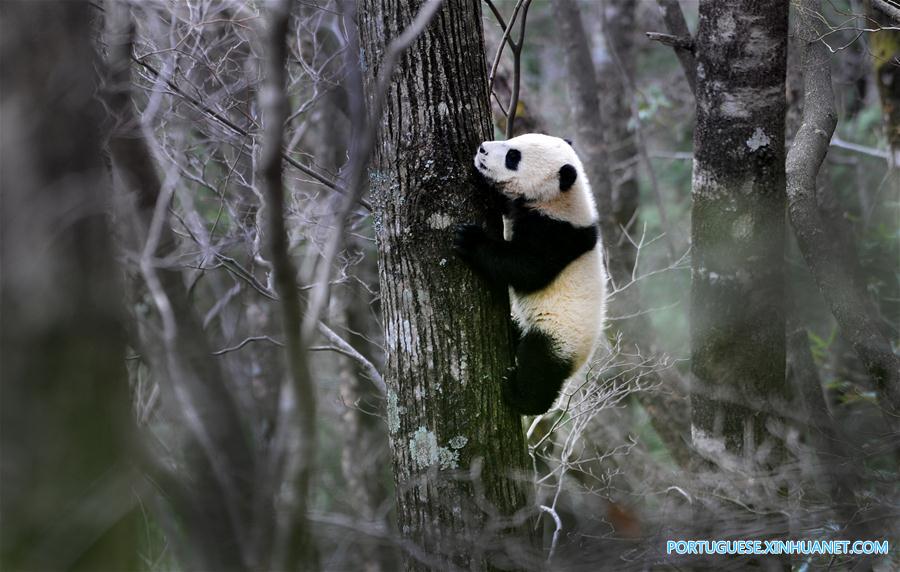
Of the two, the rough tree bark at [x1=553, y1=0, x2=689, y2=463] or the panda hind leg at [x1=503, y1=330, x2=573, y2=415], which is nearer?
the panda hind leg at [x1=503, y1=330, x2=573, y2=415]

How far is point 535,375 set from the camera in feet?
12.6

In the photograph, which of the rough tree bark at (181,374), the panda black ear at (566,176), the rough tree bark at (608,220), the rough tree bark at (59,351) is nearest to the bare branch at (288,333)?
the rough tree bark at (181,374)

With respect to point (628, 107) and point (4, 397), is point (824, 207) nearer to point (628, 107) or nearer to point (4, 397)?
point (628, 107)

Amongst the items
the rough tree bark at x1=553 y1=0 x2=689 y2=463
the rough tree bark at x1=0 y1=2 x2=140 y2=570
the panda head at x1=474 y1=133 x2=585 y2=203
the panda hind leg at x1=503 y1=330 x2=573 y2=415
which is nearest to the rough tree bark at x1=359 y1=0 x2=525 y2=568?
the panda hind leg at x1=503 y1=330 x2=573 y2=415

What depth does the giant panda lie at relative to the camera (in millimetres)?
3949

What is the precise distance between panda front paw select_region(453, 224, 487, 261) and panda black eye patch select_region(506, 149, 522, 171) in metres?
0.64

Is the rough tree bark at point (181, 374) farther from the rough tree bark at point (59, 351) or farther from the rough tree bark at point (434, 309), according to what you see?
the rough tree bark at point (434, 309)

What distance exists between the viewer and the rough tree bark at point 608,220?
738cm

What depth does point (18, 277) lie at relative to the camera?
2227 mm

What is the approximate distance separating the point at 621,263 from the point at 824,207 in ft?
6.35

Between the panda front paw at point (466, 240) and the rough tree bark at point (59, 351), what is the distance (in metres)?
1.47

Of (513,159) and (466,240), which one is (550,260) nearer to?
(513,159)

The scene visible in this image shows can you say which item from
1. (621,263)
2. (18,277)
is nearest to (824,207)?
(621,263)

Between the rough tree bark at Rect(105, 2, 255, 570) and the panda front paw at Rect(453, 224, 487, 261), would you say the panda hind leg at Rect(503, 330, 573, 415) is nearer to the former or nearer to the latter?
the panda front paw at Rect(453, 224, 487, 261)
